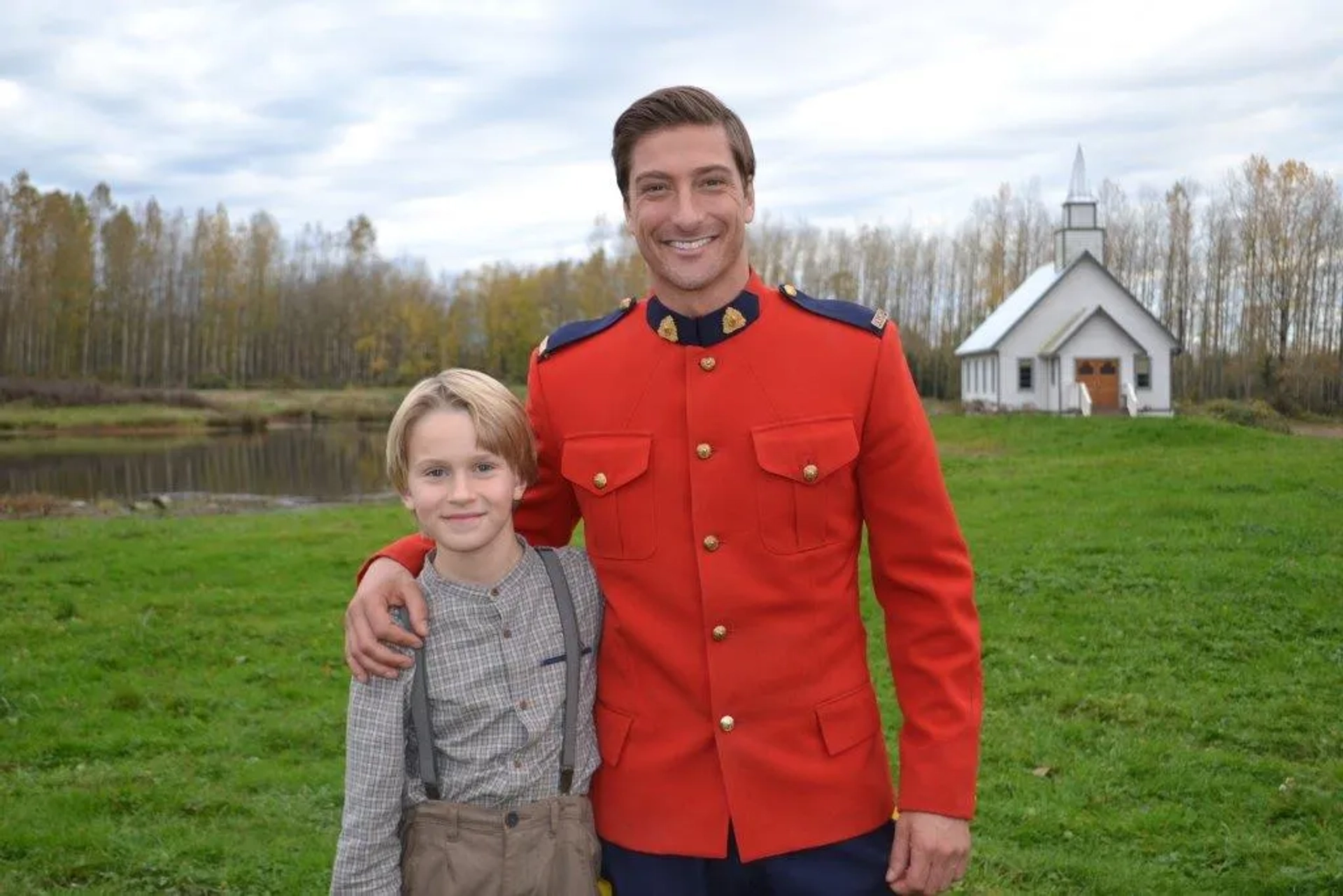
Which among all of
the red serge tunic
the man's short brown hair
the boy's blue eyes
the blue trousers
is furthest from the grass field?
the man's short brown hair

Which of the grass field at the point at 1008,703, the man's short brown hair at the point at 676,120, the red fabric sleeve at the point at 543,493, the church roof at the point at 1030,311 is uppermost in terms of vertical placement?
the church roof at the point at 1030,311

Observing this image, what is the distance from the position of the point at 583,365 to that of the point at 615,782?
1047 mm

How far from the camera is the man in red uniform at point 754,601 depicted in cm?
270

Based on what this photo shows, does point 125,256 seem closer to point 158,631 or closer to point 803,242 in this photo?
point 803,242

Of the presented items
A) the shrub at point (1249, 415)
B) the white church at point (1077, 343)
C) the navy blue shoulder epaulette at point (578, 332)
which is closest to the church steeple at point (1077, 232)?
the white church at point (1077, 343)

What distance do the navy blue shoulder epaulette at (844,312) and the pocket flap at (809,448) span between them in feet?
0.87

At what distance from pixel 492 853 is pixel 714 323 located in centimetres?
133

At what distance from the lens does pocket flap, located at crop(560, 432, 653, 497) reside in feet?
9.34

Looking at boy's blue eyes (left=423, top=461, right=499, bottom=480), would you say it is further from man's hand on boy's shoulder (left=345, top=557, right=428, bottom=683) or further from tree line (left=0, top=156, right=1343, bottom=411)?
tree line (left=0, top=156, right=1343, bottom=411)

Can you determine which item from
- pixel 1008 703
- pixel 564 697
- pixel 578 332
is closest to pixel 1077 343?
pixel 1008 703

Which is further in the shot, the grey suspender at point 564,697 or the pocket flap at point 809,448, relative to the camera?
the pocket flap at point 809,448

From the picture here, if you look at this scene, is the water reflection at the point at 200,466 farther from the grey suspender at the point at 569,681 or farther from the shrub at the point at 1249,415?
the shrub at the point at 1249,415

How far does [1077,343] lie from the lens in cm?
3653

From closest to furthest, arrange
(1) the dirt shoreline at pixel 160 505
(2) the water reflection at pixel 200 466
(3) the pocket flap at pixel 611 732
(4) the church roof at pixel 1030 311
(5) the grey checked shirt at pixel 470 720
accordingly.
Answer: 1. (5) the grey checked shirt at pixel 470 720
2. (3) the pocket flap at pixel 611 732
3. (1) the dirt shoreline at pixel 160 505
4. (2) the water reflection at pixel 200 466
5. (4) the church roof at pixel 1030 311
